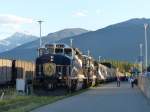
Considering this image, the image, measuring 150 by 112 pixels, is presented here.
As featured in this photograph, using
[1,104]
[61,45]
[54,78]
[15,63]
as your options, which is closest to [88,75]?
[15,63]

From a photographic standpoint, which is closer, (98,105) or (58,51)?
(98,105)

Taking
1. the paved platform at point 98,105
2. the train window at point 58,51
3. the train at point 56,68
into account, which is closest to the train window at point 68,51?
the train at point 56,68

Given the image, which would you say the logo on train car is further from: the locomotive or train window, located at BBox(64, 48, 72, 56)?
train window, located at BBox(64, 48, 72, 56)

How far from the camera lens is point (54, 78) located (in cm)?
3941

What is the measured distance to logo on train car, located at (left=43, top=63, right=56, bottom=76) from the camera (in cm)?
3972

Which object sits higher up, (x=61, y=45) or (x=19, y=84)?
(x=61, y=45)

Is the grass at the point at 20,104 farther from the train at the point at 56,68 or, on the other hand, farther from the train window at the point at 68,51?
the train window at the point at 68,51

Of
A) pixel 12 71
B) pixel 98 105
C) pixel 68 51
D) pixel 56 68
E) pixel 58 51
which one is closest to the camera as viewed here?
pixel 98 105

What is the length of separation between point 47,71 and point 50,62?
918 mm

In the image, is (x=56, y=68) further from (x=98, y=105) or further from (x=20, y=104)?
(x=98, y=105)

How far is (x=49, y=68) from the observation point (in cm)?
3988

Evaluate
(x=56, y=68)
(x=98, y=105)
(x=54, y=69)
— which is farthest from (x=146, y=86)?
(x=98, y=105)

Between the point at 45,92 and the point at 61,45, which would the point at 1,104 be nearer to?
the point at 45,92

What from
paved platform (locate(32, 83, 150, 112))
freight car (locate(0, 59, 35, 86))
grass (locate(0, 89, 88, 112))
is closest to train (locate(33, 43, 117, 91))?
paved platform (locate(32, 83, 150, 112))
